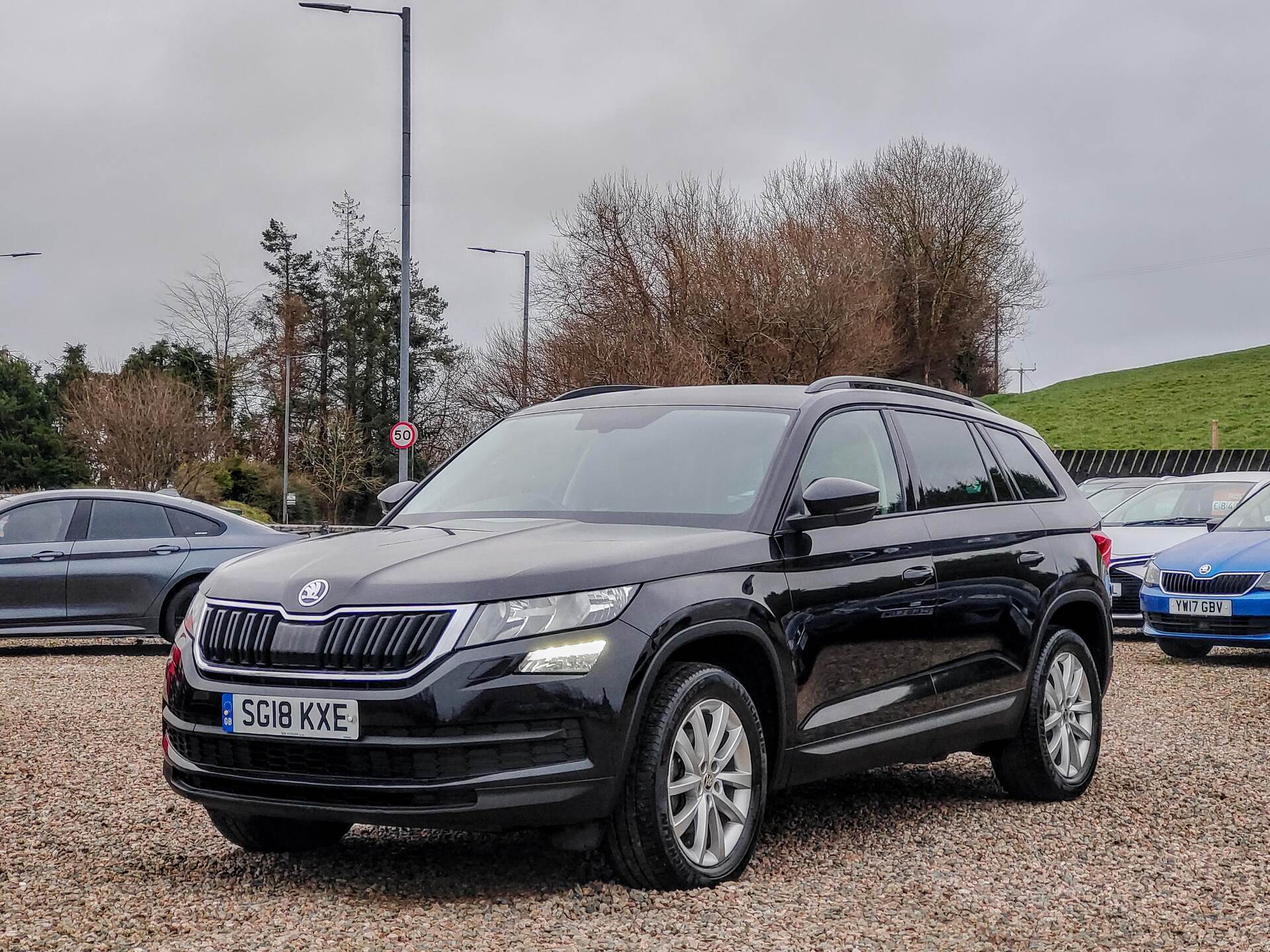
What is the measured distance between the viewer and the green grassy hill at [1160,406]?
67.0 m

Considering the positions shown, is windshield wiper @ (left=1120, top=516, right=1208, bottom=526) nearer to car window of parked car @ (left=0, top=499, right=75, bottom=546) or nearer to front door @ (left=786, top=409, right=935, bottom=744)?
car window of parked car @ (left=0, top=499, right=75, bottom=546)

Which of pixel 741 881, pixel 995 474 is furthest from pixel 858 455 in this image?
pixel 741 881

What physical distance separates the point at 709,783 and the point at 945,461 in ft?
7.62

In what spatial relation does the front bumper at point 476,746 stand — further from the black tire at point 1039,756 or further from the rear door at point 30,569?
the rear door at point 30,569

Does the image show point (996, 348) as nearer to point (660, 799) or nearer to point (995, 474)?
point (995, 474)

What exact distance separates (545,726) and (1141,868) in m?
2.39

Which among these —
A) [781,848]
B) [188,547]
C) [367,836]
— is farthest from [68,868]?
[188,547]

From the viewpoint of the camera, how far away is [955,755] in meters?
8.28

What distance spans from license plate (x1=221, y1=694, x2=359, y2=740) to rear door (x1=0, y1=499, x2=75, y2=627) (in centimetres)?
939

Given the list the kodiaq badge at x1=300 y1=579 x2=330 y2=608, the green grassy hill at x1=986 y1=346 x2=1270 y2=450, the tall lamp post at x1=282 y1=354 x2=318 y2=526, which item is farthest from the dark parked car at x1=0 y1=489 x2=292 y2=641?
the green grassy hill at x1=986 y1=346 x2=1270 y2=450

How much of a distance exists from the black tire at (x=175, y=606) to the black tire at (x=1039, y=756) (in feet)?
28.0

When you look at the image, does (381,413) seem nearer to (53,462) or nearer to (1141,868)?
(53,462)

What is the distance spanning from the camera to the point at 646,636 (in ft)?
15.5

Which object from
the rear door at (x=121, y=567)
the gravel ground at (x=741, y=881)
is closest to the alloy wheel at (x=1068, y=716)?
the gravel ground at (x=741, y=881)
